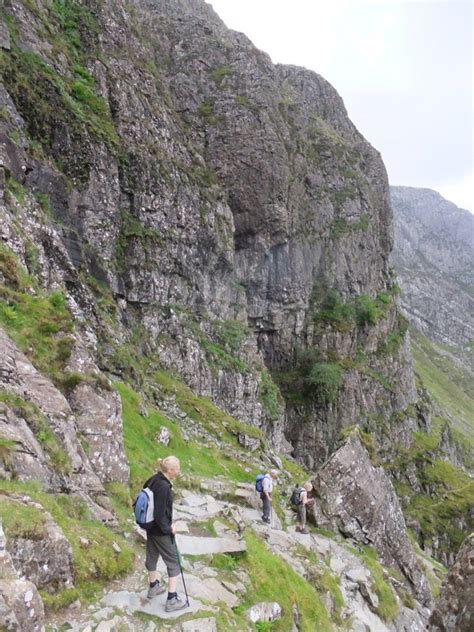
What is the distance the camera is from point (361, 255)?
80375 mm

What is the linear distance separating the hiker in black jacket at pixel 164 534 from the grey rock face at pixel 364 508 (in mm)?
17093

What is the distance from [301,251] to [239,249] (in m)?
12.1

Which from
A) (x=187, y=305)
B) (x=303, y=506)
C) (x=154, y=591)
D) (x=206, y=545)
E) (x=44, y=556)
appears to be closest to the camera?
(x=44, y=556)

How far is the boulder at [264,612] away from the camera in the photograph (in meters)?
11.1

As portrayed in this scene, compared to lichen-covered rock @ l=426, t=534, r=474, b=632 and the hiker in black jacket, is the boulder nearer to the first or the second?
the hiker in black jacket

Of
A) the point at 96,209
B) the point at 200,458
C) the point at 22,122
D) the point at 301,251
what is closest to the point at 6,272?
the point at 200,458

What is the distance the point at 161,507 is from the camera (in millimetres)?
8820

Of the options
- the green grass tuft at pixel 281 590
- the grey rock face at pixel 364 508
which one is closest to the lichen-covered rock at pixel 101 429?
the green grass tuft at pixel 281 590

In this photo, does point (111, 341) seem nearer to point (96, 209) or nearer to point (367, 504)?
point (96, 209)

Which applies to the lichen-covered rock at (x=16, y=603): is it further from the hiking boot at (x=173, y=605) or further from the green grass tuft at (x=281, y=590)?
the green grass tuft at (x=281, y=590)

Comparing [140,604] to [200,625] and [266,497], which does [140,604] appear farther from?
[266,497]

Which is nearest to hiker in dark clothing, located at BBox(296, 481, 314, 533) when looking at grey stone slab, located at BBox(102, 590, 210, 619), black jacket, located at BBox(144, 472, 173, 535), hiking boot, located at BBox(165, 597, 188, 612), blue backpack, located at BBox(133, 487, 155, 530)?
grey stone slab, located at BBox(102, 590, 210, 619)

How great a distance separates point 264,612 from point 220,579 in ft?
4.40

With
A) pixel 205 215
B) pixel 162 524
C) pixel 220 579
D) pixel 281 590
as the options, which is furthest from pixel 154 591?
pixel 205 215
